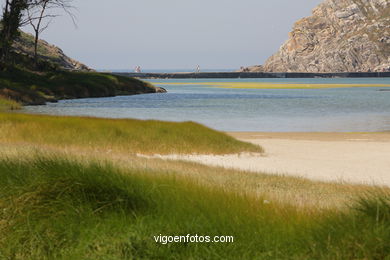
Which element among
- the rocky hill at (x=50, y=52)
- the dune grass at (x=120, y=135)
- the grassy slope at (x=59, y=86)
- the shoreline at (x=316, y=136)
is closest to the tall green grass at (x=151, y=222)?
the dune grass at (x=120, y=135)

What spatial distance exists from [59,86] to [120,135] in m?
46.0

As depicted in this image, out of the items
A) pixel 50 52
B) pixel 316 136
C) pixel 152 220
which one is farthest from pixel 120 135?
pixel 50 52

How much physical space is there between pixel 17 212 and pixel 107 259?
165cm

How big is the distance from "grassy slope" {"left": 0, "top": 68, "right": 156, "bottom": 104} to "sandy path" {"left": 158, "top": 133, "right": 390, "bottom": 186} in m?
30.4

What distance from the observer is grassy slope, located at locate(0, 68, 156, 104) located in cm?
5500

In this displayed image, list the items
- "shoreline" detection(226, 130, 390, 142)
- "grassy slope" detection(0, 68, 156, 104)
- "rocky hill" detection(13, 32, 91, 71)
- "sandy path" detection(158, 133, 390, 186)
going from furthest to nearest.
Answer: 1. "rocky hill" detection(13, 32, 91, 71)
2. "grassy slope" detection(0, 68, 156, 104)
3. "shoreline" detection(226, 130, 390, 142)
4. "sandy path" detection(158, 133, 390, 186)

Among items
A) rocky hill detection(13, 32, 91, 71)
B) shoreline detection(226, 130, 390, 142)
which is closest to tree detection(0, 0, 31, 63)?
shoreline detection(226, 130, 390, 142)

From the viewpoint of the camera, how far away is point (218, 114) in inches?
1911

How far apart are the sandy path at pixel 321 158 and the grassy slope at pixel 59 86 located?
99.8 feet

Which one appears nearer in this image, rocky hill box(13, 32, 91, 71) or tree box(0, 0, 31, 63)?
tree box(0, 0, 31, 63)

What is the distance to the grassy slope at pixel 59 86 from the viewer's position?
55000 mm

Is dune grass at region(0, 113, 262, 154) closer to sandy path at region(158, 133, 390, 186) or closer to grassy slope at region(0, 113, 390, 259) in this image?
sandy path at region(158, 133, 390, 186)

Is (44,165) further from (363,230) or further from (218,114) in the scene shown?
(218,114)

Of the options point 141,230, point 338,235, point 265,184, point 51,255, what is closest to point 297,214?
point 338,235
